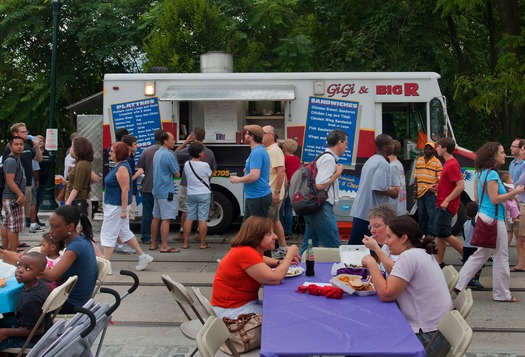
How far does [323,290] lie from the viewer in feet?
18.0

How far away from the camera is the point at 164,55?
1759 centimetres

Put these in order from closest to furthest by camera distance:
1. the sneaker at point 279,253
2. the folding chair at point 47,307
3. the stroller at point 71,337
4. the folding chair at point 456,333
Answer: the folding chair at point 456,333 < the stroller at point 71,337 < the folding chair at point 47,307 < the sneaker at point 279,253

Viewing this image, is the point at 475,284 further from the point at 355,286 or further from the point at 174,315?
the point at 355,286

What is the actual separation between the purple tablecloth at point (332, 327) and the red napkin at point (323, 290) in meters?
0.04

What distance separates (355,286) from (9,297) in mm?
2459

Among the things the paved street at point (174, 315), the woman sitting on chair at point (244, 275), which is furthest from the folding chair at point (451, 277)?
the woman sitting on chair at point (244, 275)

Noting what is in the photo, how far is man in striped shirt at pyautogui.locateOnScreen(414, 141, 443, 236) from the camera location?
34.2 feet

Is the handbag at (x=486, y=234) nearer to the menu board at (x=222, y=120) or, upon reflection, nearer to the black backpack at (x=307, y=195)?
the black backpack at (x=307, y=195)

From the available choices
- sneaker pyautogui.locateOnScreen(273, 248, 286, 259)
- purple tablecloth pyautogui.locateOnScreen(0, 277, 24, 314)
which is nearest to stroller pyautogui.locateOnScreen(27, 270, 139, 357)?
purple tablecloth pyautogui.locateOnScreen(0, 277, 24, 314)

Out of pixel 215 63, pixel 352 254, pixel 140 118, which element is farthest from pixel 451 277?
pixel 215 63

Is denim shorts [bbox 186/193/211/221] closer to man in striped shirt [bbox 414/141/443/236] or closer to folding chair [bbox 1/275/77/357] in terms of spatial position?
man in striped shirt [bbox 414/141/443/236]

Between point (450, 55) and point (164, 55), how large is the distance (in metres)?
7.17

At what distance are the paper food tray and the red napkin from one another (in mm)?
827

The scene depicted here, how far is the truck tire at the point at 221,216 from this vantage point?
13.1 metres
